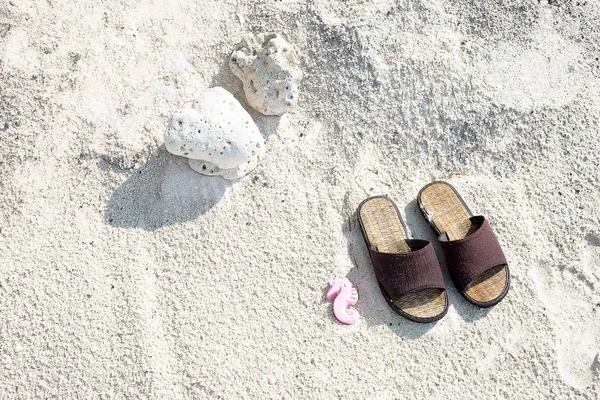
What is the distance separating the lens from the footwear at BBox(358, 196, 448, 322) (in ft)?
7.81

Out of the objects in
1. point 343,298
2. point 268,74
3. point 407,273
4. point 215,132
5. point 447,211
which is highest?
point 268,74

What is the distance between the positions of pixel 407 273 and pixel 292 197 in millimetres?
628

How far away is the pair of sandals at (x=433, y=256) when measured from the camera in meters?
2.39

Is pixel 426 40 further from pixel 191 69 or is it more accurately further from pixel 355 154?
pixel 191 69

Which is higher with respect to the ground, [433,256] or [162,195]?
[433,256]

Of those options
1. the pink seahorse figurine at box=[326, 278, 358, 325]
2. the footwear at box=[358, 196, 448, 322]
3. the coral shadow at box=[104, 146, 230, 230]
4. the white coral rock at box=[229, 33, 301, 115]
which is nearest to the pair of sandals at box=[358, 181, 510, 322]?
the footwear at box=[358, 196, 448, 322]

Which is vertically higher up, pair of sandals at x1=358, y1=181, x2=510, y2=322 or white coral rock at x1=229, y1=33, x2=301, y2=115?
white coral rock at x1=229, y1=33, x2=301, y2=115

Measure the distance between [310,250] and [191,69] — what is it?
1.07 meters

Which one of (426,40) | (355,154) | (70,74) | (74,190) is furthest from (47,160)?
(426,40)

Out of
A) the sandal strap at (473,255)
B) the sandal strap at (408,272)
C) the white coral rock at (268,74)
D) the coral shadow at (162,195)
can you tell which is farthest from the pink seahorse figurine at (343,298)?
the white coral rock at (268,74)

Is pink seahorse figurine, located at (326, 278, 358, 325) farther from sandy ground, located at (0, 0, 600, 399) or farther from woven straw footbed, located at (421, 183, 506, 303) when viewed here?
woven straw footbed, located at (421, 183, 506, 303)

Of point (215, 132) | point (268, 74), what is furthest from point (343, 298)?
point (268, 74)

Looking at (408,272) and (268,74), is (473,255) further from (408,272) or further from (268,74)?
(268,74)

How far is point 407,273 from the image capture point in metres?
2.38
